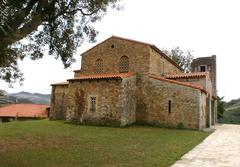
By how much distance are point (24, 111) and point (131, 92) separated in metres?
23.4

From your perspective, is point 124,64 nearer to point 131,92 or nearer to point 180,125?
point 131,92

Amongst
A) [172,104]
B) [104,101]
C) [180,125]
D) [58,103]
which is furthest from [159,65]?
[58,103]

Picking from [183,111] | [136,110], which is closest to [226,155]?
[183,111]

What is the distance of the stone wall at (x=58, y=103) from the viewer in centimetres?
A: 2925

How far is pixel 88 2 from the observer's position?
38.9 feet

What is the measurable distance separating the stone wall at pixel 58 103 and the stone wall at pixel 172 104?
1008 cm

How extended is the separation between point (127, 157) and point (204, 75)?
1811cm

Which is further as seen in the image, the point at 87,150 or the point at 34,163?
the point at 87,150

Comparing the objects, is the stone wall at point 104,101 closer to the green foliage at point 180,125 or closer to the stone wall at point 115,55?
the stone wall at point 115,55

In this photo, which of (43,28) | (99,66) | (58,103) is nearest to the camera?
(43,28)

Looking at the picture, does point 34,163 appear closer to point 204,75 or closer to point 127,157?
point 127,157

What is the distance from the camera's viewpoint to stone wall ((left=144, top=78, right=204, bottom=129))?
21.2 m

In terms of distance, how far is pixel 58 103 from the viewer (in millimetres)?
29594

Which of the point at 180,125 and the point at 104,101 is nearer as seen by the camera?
the point at 180,125
